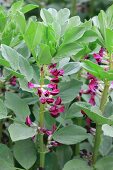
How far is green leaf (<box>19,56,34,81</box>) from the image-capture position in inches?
37.1

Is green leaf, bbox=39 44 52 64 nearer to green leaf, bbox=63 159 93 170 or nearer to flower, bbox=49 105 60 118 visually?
flower, bbox=49 105 60 118

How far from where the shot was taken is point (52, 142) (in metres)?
1.04

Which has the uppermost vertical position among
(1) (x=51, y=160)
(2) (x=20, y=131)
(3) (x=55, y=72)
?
(3) (x=55, y=72)

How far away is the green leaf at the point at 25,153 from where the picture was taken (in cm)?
102

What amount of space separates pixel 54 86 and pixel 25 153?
19 centimetres

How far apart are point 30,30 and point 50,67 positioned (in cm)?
11

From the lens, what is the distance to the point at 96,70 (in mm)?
899

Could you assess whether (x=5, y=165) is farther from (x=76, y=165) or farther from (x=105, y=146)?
(x=105, y=146)

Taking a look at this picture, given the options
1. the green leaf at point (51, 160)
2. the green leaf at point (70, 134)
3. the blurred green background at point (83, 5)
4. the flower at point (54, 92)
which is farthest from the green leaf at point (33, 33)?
the blurred green background at point (83, 5)

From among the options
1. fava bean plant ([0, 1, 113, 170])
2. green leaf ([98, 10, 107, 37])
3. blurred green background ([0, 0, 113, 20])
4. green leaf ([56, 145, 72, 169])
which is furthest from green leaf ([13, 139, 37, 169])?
blurred green background ([0, 0, 113, 20])

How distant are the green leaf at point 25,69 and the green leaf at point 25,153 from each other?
0.61 ft

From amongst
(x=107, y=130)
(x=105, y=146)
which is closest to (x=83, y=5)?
(x=105, y=146)

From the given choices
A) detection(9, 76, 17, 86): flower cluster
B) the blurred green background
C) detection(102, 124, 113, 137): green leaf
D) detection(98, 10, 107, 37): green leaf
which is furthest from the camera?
the blurred green background

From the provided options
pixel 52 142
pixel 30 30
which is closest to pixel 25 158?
pixel 52 142
